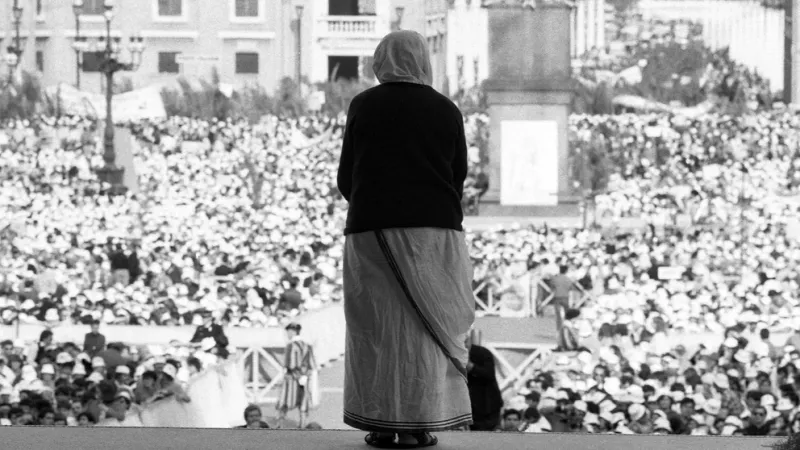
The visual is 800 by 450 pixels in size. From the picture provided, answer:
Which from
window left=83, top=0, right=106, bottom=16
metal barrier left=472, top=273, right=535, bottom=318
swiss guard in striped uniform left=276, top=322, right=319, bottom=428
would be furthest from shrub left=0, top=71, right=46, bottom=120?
swiss guard in striped uniform left=276, top=322, right=319, bottom=428

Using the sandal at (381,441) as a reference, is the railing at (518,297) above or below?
below

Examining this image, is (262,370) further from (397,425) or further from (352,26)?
(352,26)

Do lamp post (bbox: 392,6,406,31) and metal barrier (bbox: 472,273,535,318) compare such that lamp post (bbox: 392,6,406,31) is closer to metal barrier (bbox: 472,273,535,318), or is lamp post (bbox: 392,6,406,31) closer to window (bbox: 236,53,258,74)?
window (bbox: 236,53,258,74)

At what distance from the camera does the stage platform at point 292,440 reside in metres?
5.62

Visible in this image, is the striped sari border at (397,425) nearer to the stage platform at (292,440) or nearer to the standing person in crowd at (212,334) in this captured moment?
the stage platform at (292,440)

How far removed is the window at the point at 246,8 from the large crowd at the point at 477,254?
1038 cm

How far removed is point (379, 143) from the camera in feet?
18.5

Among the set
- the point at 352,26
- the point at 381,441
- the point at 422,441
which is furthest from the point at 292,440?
the point at 352,26

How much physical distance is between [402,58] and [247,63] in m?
50.8

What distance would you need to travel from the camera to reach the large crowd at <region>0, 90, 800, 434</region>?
1246cm

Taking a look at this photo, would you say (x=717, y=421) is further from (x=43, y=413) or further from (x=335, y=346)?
(x=335, y=346)

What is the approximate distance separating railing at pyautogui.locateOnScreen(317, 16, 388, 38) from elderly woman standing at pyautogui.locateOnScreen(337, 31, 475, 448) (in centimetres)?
4821

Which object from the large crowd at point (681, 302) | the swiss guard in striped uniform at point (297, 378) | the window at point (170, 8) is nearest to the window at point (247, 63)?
the window at point (170, 8)

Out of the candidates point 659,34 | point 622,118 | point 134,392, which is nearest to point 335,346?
point 134,392
